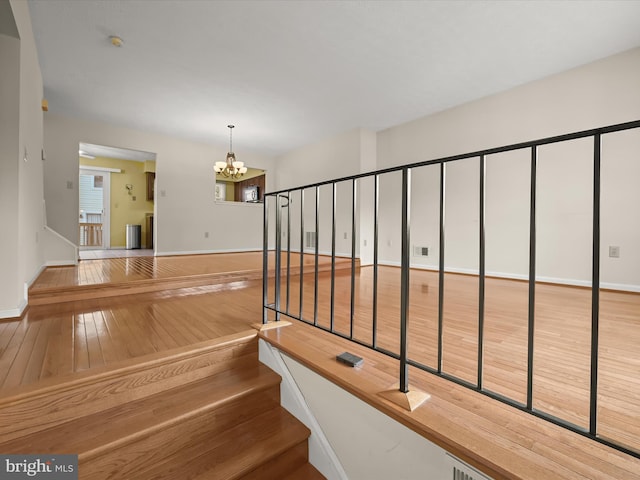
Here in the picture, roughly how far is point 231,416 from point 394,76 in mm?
3925

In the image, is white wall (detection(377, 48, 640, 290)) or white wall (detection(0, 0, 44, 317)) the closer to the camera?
white wall (detection(0, 0, 44, 317))

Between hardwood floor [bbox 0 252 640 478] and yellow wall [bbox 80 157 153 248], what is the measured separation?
5.16 meters

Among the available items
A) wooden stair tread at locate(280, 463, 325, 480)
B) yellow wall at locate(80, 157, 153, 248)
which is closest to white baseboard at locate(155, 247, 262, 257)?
yellow wall at locate(80, 157, 153, 248)

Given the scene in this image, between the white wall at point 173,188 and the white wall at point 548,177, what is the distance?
4225 mm

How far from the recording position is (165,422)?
1.34m

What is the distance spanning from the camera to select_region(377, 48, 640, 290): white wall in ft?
10.7

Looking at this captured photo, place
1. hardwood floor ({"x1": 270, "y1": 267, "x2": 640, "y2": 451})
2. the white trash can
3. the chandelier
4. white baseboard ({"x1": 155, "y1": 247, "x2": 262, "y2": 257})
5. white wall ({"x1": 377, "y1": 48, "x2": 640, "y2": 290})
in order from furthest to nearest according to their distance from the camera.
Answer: the white trash can < white baseboard ({"x1": 155, "y1": 247, "x2": 262, "y2": 257}) < the chandelier < white wall ({"x1": 377, "y1": 48, "x2": 640, "y2": 290}) < hardwood floor ({"x1": 270, "y1": 267, "x2": 640, "y2": 451})

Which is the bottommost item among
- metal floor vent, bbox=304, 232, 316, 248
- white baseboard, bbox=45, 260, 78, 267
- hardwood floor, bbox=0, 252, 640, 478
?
hardwood floor, bbox=0, 252, 640, 478

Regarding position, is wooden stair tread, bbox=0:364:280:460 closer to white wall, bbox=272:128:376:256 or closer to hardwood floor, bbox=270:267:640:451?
hardwood floor, bbox=270:267:640:451

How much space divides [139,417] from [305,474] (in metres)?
0.85

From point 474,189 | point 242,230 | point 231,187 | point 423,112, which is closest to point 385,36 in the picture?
point 423,112

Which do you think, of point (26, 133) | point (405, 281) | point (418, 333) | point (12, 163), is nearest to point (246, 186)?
point (26, 133)

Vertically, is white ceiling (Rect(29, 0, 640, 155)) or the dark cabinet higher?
white ceiling (Rect(29, 0, 640, 155))

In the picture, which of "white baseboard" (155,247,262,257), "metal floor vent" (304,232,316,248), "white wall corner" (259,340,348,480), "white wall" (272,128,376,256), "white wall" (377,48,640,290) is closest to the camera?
"white wall corner" (259,340,348,480)
